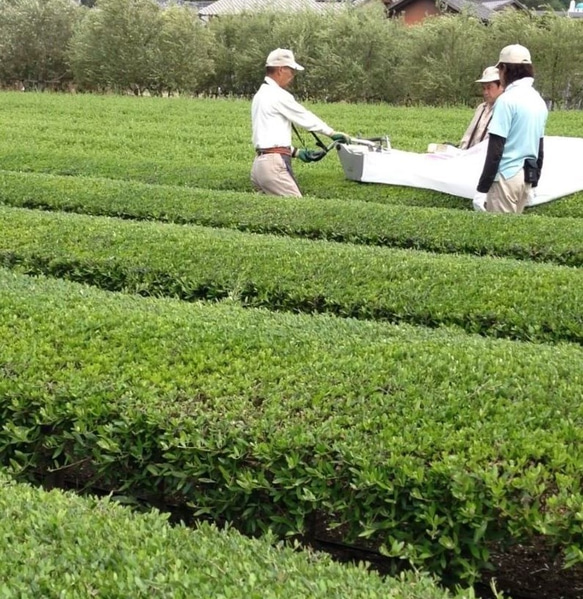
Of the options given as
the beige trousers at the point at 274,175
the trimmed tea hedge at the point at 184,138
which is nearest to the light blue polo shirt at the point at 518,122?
the trimmed tea hedge at the point at 184,138

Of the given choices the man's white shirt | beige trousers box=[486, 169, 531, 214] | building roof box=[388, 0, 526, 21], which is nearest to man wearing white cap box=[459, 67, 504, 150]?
beige trousers box=[486, 169, 531, 214]

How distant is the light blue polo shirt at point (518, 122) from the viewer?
7129 mm

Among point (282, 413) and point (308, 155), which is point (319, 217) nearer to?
point (308, 155)

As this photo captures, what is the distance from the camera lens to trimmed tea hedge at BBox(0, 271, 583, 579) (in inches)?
115

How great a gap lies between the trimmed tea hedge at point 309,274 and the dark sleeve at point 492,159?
1.21 metres

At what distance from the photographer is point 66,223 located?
7.55m

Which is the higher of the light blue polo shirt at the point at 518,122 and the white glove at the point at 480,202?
the light blue polo shirt at the point at 518,122

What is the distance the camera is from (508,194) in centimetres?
801

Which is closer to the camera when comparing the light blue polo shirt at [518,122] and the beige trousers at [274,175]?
the light blue polo shirt at [518,122]

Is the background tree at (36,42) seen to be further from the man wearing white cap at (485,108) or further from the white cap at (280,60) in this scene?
the white cap at (280,60)

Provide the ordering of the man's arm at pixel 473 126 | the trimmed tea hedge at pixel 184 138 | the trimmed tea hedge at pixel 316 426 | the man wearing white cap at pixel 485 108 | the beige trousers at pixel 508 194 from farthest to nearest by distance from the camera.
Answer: the trimmed tea hedge at pixel 184 138 → the man's arm at pixel 473 126 → the man wearing white cap at pixel 485 108 → the beige trousers at pixel 508 194 → the trimmed tea hedge at pixel 316 426

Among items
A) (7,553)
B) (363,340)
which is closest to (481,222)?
(363,340)

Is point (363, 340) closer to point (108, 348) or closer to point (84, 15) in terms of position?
point (108, 348)

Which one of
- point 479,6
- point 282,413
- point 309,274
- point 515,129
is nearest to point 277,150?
point 515,129
